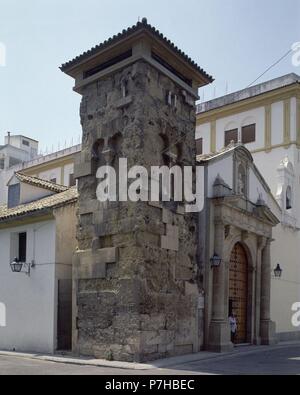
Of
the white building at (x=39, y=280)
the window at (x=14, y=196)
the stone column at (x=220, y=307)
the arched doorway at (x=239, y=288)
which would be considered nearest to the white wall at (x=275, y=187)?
the arched doorway at (x=239, y=288)

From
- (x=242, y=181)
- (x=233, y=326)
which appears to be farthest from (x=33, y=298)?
(x=242, y=181)

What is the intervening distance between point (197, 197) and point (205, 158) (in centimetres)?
154

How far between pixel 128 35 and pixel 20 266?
291 inches

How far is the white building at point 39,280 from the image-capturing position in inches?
579

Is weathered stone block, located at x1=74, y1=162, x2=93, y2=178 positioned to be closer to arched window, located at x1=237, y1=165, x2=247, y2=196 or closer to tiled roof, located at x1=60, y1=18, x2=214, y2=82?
tiled roof, located at x1=60, y1=18, x2=214, y2=82

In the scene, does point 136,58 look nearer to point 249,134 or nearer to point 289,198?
point 289,198

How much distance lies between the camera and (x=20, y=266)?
15.1 m

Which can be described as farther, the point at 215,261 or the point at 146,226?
the point at 215,261

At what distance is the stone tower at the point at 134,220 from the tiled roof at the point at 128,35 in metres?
0.03

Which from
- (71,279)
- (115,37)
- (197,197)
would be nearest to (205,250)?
(197,197)

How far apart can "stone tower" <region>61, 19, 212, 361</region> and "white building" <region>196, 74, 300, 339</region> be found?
7.62 meters

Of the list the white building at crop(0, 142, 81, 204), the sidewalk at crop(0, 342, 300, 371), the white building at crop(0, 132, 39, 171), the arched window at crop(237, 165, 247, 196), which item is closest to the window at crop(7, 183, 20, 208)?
the sidewalk at crop(0, 342, 300, 371)

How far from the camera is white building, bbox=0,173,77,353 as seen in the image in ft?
48.3
